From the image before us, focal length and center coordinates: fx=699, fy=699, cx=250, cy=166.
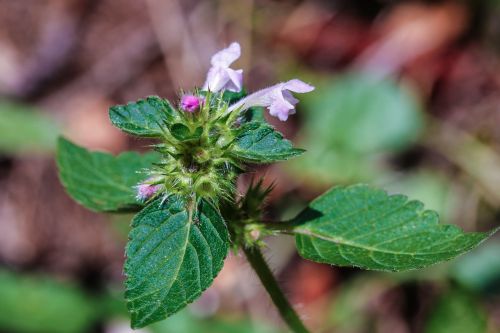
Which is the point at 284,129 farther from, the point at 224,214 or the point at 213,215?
the point at 213,215

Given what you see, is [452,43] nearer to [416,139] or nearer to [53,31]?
[416,139]

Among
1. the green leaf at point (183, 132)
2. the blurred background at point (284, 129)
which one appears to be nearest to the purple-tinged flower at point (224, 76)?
the green leaf at point (183, 132)

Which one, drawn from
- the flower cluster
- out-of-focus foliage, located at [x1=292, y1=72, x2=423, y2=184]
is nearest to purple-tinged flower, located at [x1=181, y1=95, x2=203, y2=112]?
the flower cluster

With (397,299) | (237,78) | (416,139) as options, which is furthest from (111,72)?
(237,78)

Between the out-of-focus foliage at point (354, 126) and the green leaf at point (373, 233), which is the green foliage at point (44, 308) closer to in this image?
the out-of-focus foliage at point (354, 126)

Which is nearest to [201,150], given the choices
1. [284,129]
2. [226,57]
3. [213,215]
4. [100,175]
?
[213,215]
